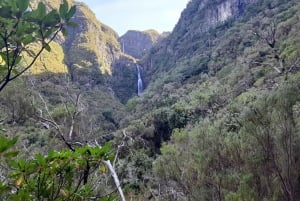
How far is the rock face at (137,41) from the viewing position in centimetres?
14788

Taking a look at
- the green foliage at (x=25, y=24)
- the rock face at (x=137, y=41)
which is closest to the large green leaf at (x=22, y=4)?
the green foliage at (x=25, y=24)

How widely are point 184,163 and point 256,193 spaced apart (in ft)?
8.88

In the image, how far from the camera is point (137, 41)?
514ft

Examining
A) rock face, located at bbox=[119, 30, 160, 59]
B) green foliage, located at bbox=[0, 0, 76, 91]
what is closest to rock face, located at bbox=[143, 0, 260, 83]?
rock face, located at bbox=[119, 30, 160, 59]

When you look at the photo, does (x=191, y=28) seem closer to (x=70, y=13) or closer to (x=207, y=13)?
(x=207, y=13)

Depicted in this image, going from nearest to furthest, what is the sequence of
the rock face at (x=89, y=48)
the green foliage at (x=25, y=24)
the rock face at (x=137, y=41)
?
the green foliage at (x=25, y=24) → the rock face at (x=89, y=48) → the rock face at (x=137, y=41)

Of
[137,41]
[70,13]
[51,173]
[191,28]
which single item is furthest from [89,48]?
[51,173]

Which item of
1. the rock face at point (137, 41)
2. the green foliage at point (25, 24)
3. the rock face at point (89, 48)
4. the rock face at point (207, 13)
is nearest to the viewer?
the green foliage at point (25, 24)

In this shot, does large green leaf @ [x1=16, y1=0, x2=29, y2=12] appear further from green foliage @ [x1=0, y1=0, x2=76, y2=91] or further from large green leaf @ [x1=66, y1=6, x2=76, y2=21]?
large green leaf @ [x1=66, y1=6, x2=76, y2=21]

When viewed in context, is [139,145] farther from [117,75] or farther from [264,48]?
[117,75]

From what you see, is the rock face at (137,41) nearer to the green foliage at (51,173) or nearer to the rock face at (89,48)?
the rock face at (89,48)

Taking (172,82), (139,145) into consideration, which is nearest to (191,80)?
(172,82)

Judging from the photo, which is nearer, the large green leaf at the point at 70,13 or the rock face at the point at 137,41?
the large green leaf at the point at 70,13

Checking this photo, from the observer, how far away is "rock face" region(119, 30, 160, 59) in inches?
5822
